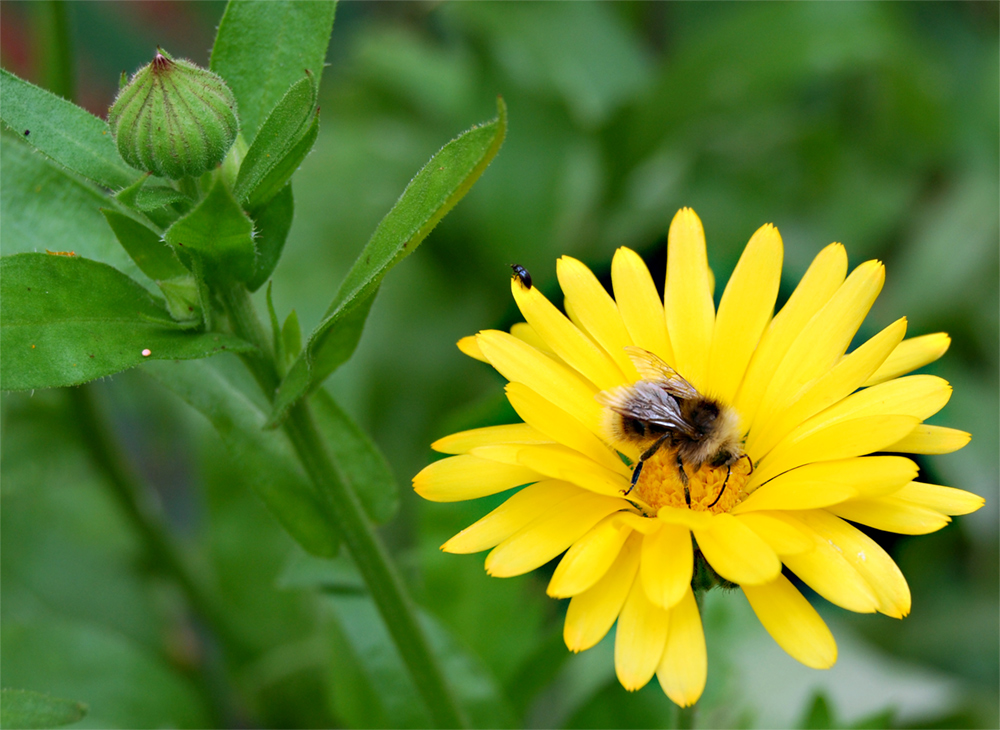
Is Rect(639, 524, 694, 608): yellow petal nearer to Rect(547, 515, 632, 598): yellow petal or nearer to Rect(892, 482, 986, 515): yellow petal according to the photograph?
Rect(547, 515, 632, 598): yellow petal

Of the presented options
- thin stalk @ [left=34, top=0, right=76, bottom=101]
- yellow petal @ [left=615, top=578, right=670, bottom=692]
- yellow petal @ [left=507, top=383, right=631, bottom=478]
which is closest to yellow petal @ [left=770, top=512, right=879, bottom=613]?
yellow petal @ [left=615, top=578, right=670, bottom=692]

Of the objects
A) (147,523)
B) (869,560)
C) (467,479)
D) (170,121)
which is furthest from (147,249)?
(147,523)

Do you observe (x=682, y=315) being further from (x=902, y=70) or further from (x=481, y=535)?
(x=902, y=70)

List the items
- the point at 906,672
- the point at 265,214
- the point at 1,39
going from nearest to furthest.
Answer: the point at 265,214 → the point at 906,672 → the point at 1,39

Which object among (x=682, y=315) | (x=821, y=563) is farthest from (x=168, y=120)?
(x=821, y=563)

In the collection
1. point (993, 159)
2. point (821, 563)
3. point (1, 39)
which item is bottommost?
point (1, 39)

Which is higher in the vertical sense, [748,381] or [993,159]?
[993,159]
